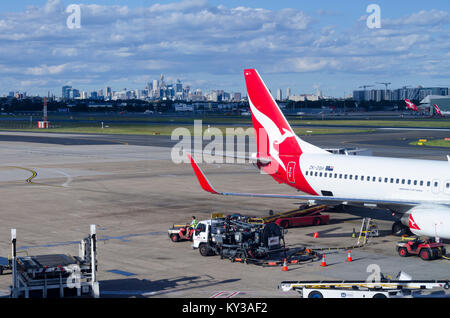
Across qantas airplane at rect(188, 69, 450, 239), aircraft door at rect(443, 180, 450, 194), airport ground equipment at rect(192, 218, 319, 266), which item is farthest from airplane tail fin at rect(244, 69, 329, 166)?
airport ground equipment at rect(192, 218, 319, 266)

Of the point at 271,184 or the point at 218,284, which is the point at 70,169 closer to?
the point at 271,184

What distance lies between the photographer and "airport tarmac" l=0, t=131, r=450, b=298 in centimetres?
2525

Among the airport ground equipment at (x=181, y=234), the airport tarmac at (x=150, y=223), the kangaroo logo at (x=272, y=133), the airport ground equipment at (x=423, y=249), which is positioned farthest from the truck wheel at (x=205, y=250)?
the kangaroo logo at (x=272, y=133)

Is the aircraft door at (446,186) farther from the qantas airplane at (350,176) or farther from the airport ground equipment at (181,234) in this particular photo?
the airport ground equipment at (181,234)

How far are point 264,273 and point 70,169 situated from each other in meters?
48.2

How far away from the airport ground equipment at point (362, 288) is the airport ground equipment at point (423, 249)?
7.19m

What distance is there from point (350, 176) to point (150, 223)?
1356 centimetres

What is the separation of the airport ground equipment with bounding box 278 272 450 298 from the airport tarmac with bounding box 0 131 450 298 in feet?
6.77

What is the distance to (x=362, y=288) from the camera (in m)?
20.9

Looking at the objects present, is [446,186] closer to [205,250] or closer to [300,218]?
[300,218]

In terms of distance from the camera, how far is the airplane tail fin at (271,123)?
40.5 m

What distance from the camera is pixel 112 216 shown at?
41031 mm

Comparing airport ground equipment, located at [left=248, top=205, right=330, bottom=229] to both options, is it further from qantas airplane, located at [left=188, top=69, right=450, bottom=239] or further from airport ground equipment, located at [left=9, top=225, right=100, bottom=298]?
airport ground equipment, located at [left=9, top=225, right=100, bottom=298]
